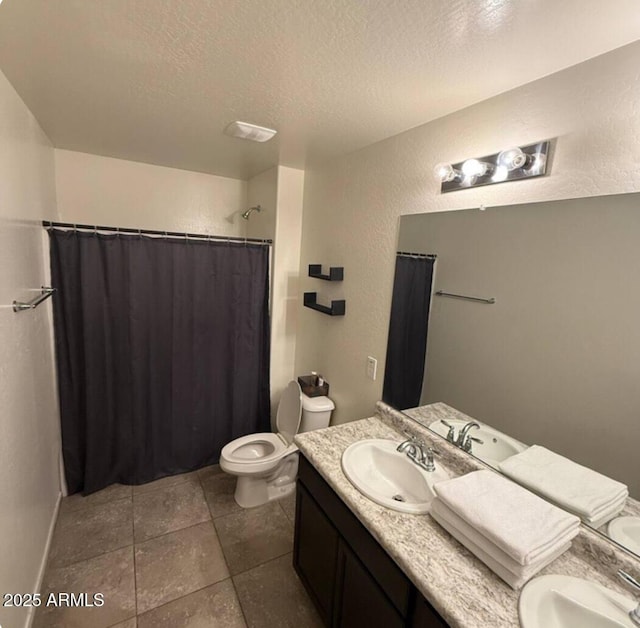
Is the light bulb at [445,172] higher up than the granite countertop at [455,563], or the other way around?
the light bulb at [445,172]

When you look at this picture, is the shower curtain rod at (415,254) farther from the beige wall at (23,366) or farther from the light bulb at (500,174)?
the beige wall at (23,366)

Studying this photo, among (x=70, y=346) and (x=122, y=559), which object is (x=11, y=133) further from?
(x=122, y=559)

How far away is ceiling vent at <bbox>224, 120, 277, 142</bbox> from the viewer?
1.66 metres

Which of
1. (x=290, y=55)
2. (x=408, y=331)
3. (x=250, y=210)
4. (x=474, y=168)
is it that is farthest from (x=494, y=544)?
(x=250, y=210)

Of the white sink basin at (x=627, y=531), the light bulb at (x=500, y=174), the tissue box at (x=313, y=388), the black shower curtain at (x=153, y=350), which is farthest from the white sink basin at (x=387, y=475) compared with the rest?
the black shower curtain at (x=153, y=350)

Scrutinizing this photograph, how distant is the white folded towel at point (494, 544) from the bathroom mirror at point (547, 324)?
0.20m

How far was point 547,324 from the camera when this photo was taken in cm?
117

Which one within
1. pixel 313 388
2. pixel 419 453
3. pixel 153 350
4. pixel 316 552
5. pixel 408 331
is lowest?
pixel 316 552

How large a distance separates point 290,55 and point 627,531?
1843 millimetres

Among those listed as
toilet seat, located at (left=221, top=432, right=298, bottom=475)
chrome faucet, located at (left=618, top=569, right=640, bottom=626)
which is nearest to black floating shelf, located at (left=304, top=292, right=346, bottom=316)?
toilet seat, located at (left=221, top=432, right=298, bottom=475)

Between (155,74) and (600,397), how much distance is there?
1.95 metres

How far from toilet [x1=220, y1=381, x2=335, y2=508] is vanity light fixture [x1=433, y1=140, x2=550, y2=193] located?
157cm

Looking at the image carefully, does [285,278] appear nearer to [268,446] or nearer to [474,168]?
[268,446]

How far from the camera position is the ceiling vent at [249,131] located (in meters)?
1.66
